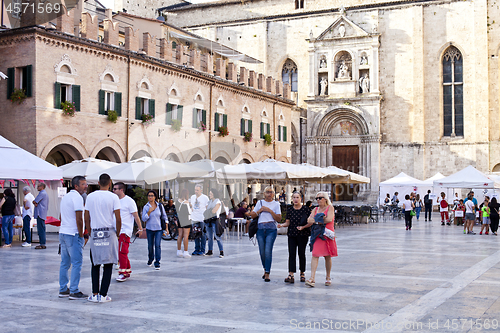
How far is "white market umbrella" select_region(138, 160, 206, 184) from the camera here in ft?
64.2

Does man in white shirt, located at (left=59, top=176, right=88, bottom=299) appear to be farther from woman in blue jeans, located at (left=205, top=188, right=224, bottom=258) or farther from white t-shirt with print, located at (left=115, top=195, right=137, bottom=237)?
woman in blue jeans, located at (left=205, top=188, right=224, bottom=258)

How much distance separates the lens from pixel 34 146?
22.2 meters

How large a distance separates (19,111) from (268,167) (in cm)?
1038

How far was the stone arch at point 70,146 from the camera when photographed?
23.1 m

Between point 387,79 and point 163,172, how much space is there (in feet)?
90.6

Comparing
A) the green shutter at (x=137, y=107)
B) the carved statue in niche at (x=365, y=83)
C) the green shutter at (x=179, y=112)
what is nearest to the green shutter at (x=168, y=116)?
the green shutter at (x=179, y=112)

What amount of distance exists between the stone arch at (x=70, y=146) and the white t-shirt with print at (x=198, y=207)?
11.4m

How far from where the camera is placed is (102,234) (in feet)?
26.4

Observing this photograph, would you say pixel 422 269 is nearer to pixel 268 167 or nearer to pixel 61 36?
pixel 268 167

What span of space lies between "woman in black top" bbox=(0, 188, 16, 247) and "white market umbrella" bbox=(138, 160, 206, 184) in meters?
4.56

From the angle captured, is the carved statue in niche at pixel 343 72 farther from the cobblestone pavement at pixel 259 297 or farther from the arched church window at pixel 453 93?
the cobblestone pavement at pixel 259 297

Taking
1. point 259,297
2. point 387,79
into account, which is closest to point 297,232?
point 259,297

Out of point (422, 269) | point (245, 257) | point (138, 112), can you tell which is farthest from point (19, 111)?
point (422, 269)

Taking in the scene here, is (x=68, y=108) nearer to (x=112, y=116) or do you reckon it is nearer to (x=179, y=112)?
(x=112, y=116)
